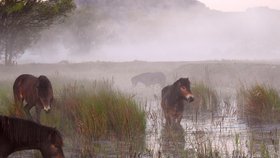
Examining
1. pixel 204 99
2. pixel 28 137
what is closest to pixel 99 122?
pixel 28 137

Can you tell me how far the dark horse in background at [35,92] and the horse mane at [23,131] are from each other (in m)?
4.34

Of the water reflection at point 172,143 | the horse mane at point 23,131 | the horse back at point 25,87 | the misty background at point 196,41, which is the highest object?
the misty background at point 196,41

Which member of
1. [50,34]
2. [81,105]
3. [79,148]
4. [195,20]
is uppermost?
[195,20]

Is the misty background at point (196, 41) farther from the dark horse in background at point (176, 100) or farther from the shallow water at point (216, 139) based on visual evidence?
the shallow water at point (216, 139)

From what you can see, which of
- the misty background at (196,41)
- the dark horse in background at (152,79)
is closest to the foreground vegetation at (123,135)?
the dark horse in background at (152,79)

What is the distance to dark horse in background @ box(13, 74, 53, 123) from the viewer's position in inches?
497

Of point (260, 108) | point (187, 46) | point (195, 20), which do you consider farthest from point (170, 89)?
point (195, 20)

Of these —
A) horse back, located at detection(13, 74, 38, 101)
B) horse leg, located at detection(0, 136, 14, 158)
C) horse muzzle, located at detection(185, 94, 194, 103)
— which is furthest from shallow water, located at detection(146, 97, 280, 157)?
horse back, located at detection(13, 74, 38, 101)

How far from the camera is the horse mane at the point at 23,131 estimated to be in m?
7.66

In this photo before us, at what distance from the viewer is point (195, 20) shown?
198875 millimetres

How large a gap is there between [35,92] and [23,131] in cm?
591

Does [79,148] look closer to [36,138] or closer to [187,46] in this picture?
[36,138]

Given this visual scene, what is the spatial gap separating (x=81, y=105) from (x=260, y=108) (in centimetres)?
514

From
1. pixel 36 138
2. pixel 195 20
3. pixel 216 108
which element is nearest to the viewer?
pixel 36 138
